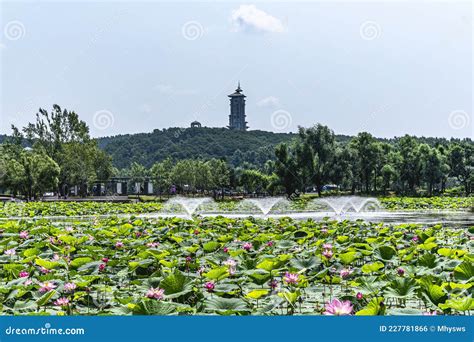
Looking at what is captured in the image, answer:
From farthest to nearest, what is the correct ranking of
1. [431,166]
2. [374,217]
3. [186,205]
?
[431,166]
[186,205]
[374,217]

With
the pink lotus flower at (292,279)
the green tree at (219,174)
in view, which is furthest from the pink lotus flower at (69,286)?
the green tree at (219,174)

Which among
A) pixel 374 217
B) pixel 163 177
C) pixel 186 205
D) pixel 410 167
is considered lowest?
pixel 186 205

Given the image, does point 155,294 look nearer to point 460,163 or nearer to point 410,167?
point 410,167

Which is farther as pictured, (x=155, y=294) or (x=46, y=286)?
(x=46, y=286)

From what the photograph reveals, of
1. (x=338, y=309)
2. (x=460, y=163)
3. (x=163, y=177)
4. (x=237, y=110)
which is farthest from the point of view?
(x=237, y=110)

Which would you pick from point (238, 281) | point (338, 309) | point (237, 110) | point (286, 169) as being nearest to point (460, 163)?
point (286, 169)

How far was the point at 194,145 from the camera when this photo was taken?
318ft

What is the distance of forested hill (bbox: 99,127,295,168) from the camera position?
93.0m

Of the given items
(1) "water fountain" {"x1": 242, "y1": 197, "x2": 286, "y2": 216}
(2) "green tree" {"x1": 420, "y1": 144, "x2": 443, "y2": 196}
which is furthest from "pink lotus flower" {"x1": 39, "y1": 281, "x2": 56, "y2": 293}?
(2) "green tree" {"x1": 420, "y1": 144, "x2": 443, "y2": 196}

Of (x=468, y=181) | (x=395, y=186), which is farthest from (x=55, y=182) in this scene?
(x=468, y=181)

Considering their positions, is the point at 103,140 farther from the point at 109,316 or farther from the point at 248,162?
the point at 109,316

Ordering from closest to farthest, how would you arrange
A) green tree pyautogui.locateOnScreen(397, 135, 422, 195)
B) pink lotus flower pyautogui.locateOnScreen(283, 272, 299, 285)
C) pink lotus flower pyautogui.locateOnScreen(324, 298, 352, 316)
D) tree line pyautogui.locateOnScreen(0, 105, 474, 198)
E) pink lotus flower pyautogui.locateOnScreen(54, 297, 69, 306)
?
1. pink lotus flower pyautogui.locateOnScreen(324, 298, 352, 316)
2. pink lotus flower pyautogui.locateOnScreen(54, 297, 69, 306)
3. pink lotus flower pyautogui.locateOnScreen(283, 272, 299, 285)
4. tree line pyautogui.locateOnScreen(0, 105, 474, 198)
5. green tree pyautogui.locateOnScreen(397, 135, 422, 195)

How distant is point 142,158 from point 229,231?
87.1m

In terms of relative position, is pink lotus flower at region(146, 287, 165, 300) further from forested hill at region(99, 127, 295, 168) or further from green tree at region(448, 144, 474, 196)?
forested hill at region(99, 127, 295, 168)
